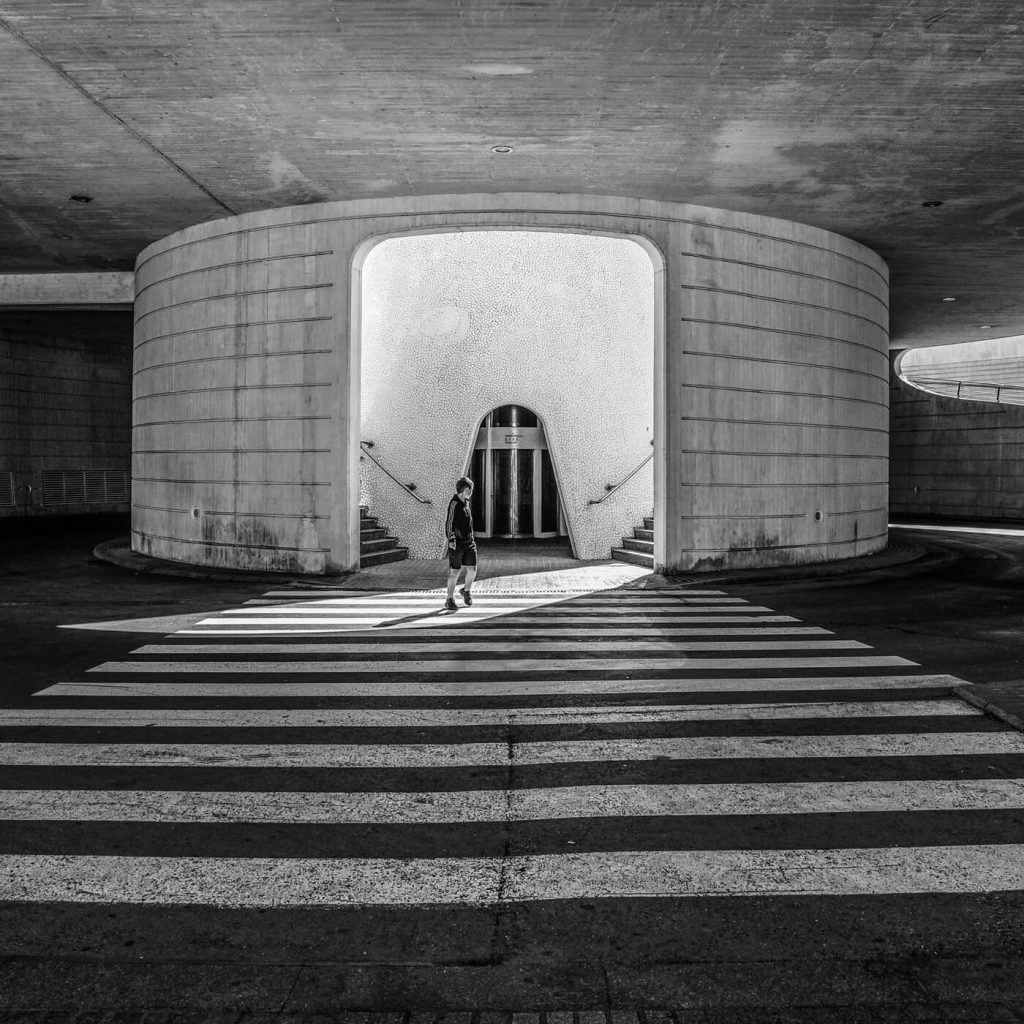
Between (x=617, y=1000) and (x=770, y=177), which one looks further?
(x=770, y=177)

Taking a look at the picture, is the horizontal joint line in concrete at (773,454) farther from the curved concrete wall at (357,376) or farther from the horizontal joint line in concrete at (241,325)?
the horizontal joint line in concrete at (241,325)

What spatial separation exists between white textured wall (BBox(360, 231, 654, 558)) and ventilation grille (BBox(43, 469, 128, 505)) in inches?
741

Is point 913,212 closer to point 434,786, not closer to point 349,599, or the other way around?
point 349,599

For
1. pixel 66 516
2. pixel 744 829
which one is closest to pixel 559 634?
pixel 744 829

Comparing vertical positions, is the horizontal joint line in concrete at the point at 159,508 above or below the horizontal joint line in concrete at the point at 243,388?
below

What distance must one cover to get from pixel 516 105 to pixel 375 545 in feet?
30.6

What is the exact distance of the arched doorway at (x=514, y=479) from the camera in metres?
22.3

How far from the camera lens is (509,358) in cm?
1956

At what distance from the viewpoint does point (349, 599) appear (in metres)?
14.0

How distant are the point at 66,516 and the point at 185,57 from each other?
85.3 ft

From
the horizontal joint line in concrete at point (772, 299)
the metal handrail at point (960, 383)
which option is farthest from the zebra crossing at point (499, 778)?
the metal handrail at point (960, 383)

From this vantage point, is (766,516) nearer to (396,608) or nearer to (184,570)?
(396,608)

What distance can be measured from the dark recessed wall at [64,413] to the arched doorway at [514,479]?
1374 centimetres

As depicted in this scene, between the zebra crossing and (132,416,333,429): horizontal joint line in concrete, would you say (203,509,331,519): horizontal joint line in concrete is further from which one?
the zebra crossing
